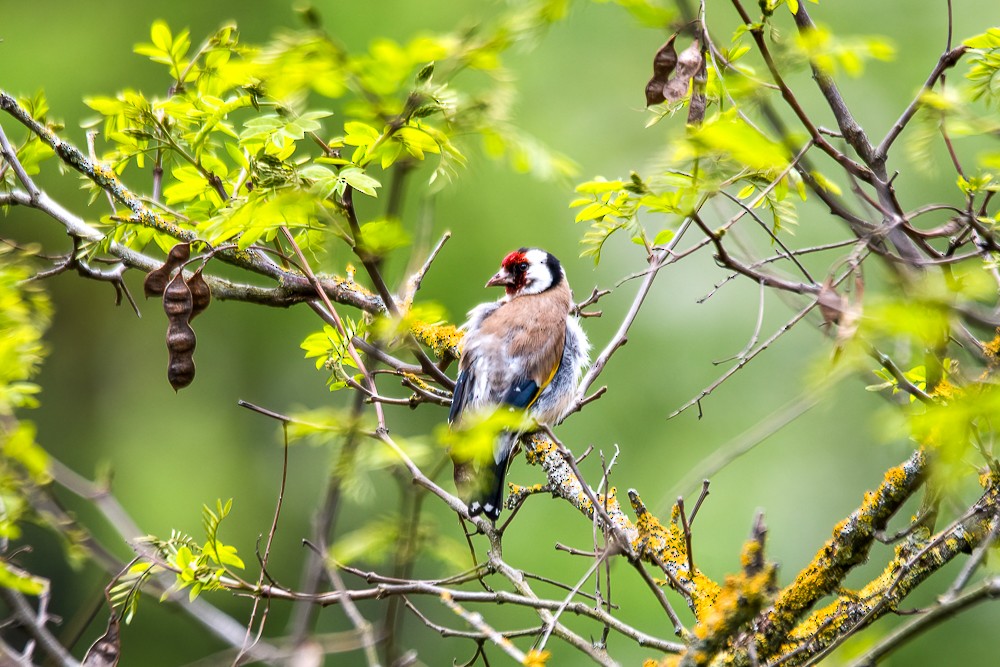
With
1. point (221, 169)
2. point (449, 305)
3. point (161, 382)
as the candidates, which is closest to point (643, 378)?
point (449, 305)

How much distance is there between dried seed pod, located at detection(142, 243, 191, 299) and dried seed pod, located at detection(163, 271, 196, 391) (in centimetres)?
5

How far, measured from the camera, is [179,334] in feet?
8.23

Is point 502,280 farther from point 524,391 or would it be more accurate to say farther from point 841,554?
point 841,554

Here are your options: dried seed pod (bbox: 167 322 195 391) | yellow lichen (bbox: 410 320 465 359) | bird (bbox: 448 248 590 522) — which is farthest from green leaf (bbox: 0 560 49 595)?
yellow lichen (bbox: 410 320 465 359)

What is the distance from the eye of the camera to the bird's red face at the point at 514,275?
4.66 metres

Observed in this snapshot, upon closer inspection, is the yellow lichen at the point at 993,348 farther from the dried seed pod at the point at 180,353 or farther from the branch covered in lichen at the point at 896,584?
the dried seed pod at the point at 180,353

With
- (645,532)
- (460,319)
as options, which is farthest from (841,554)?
(460,319)

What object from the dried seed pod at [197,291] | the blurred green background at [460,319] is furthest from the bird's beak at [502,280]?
the blurred green background at [460,319]

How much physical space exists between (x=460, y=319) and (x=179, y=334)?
21.6ft

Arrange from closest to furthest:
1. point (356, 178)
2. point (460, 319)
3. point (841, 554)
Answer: point (356, 178)
point (841, 554)
point (460, 319)

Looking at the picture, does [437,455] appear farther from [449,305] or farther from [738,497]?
[738,497]

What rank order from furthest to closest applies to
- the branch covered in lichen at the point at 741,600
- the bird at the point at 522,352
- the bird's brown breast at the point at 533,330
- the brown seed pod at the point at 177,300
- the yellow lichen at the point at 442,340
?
1. the bird's brown breast at the point at 533,330
2. the bird at the point at 522,352
3. the yellow lichen at the point at 442,340
4. the brown seed pod at the point at 177,300
5. the branch covered in lichen at the point at 741,600

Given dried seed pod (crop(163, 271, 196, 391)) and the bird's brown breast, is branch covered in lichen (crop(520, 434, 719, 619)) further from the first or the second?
dried seed pod (crop(163, 271, 196, 391))

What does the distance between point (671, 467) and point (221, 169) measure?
261 inches
